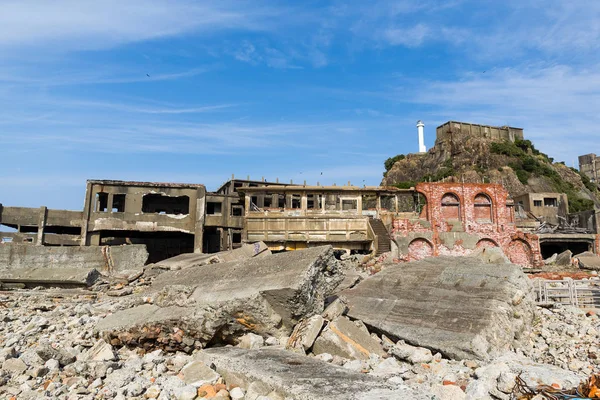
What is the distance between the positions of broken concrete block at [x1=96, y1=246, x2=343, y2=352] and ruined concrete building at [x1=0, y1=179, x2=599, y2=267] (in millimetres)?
14073

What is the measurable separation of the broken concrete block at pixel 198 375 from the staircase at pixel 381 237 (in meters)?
15.7

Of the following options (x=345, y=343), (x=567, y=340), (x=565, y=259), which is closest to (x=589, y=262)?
(x=565, y=259)

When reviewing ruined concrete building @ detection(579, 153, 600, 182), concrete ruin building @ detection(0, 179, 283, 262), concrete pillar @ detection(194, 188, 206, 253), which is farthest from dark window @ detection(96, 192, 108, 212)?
ruined concrete building @ detection(579, 153, 600, 182)

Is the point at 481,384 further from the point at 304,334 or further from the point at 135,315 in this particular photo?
the point at 135,315

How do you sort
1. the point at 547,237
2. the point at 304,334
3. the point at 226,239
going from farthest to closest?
the point at 226,239 < the point at 547,237 < the point at 304,334

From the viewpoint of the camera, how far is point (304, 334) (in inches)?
243

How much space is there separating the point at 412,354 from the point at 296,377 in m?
2.60

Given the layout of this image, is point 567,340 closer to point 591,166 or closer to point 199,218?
point 199,218

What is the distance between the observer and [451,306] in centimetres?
729

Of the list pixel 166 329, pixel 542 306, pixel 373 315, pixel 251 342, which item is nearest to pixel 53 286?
pixel 166 329

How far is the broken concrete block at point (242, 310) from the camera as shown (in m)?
6.29

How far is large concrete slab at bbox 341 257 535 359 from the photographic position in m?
6.35

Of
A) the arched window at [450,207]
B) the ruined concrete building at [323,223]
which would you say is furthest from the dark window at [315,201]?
the arched window at [450,207]

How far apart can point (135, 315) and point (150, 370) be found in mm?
1842
